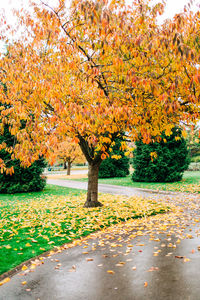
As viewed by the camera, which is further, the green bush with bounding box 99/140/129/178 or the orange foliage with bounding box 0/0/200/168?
the green bush with bounding box 99/140/129/178

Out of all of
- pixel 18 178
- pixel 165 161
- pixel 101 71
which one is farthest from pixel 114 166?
pixel 101 71

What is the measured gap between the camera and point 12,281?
12.0 ft

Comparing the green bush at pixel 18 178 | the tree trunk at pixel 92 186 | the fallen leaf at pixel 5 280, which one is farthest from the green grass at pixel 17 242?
A: the green bush at pixel 18 178

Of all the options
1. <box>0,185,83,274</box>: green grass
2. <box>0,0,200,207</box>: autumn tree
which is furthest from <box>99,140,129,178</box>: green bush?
<box>0,185,83,274</box>: green grass

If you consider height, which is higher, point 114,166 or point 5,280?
point 114,166

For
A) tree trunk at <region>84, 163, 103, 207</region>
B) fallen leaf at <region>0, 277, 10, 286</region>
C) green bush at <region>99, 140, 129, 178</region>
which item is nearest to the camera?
fallen leaf at <region>0, 277, 10, 286</region>

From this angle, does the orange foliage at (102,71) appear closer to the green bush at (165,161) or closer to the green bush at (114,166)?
the green bush at (165,161)

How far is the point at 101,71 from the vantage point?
578 centimetres

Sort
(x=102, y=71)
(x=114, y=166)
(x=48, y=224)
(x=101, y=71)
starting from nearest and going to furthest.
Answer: (x=101, y=71)
(x=102, y=71)
(x=48, y=224)
(x=114, y=166)

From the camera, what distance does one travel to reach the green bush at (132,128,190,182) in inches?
711

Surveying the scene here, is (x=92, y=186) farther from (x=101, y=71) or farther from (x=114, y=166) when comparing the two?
(x=114, y=166)

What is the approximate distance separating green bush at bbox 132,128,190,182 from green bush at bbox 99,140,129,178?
5.91m

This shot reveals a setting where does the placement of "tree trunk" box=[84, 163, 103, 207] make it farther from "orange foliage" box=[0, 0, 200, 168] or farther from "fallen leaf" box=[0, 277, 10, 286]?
"fallen leaf" box=[0, 277, 10, 286]

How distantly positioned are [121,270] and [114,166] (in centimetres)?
2176
